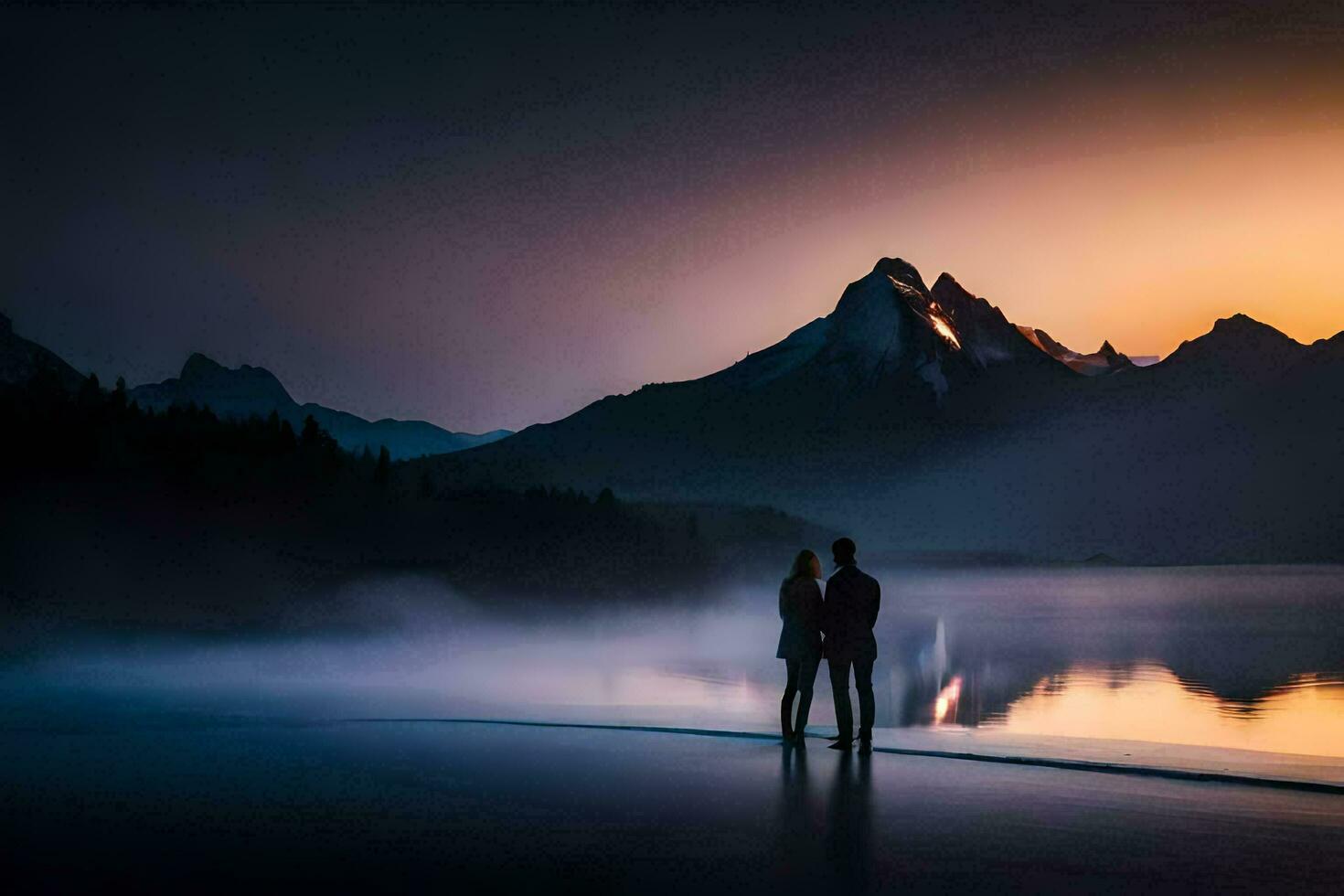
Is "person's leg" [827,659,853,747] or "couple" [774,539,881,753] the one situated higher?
"couple" [774,539,881,753]

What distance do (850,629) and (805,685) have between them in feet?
4.15

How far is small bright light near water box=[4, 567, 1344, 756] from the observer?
24.9m

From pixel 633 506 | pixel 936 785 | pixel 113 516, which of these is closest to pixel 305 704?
pixel 936 785

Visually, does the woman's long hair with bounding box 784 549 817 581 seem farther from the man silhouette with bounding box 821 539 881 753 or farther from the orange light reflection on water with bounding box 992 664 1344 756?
the orange light reflection on water with bounding box 992 664 1344 756

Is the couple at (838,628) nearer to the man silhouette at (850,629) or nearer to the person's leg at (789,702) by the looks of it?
the man silhouette at (850,629)

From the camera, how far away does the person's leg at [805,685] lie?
17.7m

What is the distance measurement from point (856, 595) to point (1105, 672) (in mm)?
28104

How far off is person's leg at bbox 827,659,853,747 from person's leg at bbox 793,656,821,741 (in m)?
0.32

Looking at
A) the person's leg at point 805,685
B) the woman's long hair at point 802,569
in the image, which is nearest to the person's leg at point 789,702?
the person's leg at point 805,685

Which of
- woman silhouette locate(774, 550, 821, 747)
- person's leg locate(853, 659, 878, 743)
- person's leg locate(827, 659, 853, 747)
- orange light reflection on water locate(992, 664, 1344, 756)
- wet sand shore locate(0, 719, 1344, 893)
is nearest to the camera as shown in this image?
wet sand shore locate(0, 719, 1344, 893)

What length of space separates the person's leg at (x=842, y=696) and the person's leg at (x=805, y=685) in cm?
32

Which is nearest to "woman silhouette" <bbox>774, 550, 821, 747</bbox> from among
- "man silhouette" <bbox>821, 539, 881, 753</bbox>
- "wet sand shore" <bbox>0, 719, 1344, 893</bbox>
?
"man silhouette" <bbox>821, 539, 881, 753</bbox>

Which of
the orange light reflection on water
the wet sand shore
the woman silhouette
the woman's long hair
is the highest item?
the woman's long hair

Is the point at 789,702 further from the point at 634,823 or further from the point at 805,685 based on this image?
the point at 634,823
